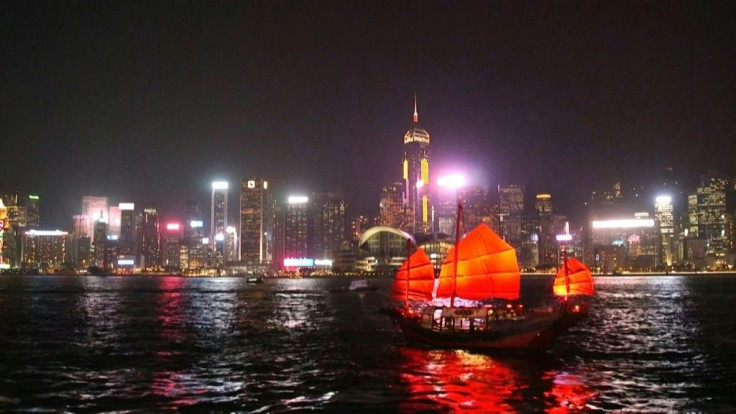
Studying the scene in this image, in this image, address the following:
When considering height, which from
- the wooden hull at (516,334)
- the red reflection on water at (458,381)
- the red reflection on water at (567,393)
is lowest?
the red reflection on water at (567,393)

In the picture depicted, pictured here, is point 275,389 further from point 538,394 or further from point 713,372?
point 713,372

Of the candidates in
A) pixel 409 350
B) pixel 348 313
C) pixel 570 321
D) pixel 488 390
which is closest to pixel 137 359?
pixel 409 350

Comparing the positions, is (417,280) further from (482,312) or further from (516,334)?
(516,334)

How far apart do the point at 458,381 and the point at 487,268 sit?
18.0 metres

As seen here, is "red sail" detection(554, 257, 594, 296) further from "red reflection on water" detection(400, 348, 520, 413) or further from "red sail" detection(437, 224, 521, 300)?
"red reflection on water" detection(400, 348, 520, 413)

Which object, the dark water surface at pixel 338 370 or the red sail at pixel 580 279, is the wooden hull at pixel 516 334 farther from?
the red sail at pixel 580 279

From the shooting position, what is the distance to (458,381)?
1452 inches

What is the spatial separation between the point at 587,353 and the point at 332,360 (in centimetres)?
1753

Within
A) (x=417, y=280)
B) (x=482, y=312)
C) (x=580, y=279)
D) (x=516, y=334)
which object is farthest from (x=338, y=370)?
(x=580, y=279)

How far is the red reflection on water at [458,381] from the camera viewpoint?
31.1 m

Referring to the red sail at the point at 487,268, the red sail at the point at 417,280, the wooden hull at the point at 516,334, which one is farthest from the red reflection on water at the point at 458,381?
the red sail at the point at 417,280

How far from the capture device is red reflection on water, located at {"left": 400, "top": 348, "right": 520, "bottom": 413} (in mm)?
31062

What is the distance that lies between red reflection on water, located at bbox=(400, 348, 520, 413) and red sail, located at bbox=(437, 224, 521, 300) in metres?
6.86

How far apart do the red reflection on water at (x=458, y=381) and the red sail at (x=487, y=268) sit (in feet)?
22.5
